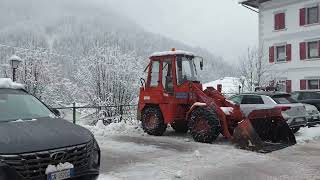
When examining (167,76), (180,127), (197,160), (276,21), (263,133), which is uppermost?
(276,21)

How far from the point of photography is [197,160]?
931cm

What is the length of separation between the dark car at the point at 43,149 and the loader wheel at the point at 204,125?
5813 mm

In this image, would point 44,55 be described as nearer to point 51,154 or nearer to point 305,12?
point 305,12

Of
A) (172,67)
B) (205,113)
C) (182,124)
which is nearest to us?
(205,113)

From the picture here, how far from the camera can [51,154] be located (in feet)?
16.9

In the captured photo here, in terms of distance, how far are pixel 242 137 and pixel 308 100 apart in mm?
8606

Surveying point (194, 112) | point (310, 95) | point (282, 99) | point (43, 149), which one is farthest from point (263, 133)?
point (310, 95)

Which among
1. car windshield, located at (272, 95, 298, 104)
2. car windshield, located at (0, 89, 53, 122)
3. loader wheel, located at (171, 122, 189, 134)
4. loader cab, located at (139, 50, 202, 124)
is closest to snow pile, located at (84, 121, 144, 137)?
loader wheel, located at (171, 122, 189, 134)

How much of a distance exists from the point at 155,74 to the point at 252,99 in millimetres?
3462

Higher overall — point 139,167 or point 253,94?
point 253,94

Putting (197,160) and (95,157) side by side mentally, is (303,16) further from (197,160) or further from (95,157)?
(95,157)

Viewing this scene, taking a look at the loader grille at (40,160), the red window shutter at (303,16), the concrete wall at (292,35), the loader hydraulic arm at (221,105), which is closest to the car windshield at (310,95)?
the loader hydraulic arm at (221,105)

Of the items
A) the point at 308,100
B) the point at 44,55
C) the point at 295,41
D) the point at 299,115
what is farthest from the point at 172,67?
the point at 44,55

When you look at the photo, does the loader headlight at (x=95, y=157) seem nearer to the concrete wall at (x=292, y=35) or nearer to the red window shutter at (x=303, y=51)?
the concrete wall at (x=292, y=35)
